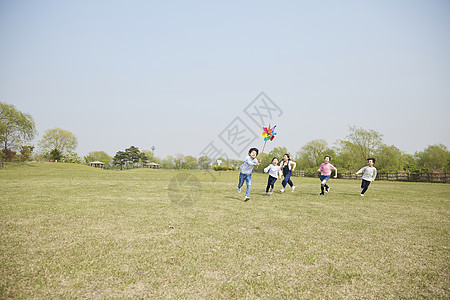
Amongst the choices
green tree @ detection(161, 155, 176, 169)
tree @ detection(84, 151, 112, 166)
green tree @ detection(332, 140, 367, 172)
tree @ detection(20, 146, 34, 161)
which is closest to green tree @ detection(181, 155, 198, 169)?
green tree @ detection(161, 155, 176, 169)

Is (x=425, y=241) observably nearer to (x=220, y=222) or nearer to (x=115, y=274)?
(x=220, y=222)

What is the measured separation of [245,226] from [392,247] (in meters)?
3.21

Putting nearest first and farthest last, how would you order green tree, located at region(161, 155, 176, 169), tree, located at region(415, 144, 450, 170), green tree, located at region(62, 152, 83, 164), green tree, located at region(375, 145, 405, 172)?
green tree, located at region(375, 145, 405, 172) → tree, located at region(415, 144, 450, 170) → green tree, located at region(62, 152, 83, 164) → green tree, located at region(161, 155, 176, 169)

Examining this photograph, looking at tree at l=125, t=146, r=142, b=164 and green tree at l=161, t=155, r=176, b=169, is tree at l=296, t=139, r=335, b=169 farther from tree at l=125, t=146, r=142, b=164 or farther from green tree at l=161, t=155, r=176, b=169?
green tree at l=161, t=155, r=176, b=169

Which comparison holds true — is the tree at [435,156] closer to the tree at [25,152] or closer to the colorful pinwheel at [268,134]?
the colorful pinwheel at [268,134]

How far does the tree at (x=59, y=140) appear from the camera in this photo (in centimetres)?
7619

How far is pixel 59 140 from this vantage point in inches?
3051

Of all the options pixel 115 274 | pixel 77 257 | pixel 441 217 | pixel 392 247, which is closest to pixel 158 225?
pixel 77 257

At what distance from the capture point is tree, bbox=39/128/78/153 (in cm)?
7619

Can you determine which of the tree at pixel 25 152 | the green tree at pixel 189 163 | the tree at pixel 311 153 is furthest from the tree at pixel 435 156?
the tree at pixel 25 152

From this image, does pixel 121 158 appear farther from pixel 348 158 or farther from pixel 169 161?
pixel 348 158

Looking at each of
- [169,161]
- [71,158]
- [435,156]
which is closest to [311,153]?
[435,156]

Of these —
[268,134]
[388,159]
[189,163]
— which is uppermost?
[388,159]

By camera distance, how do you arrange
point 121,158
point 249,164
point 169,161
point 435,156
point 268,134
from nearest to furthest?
point 249,164
point 268,134
point 435,156
point 121,158
point 169,161
